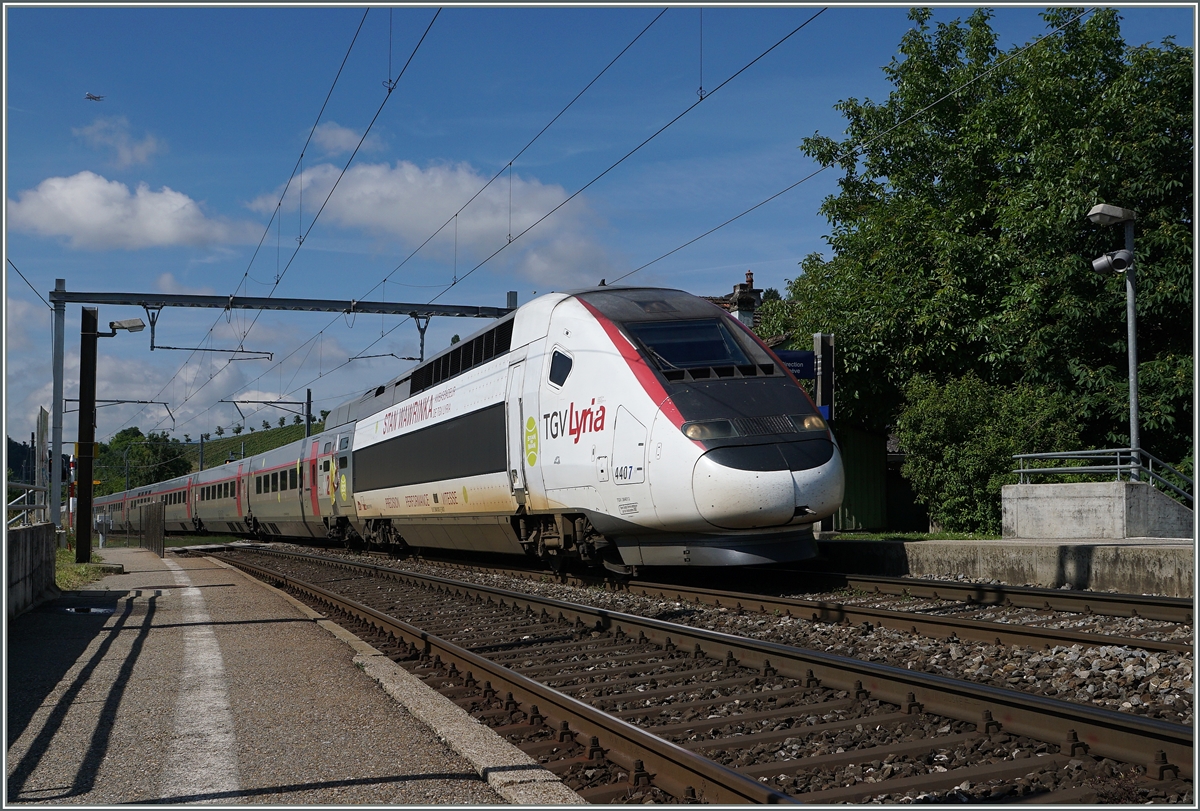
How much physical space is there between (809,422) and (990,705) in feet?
19.4

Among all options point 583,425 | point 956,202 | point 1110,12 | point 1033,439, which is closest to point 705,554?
point 583,425

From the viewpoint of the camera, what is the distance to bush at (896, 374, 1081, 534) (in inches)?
755

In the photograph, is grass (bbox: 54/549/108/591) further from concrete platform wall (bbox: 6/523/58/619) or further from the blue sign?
the blue sign

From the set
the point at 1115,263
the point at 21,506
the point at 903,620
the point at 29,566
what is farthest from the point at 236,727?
the point at 1115,263

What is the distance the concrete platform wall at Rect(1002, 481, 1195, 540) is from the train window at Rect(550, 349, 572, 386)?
7.71 metres

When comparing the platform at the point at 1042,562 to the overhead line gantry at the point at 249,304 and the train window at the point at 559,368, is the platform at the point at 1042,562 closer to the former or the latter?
the train window at the point at 559,368

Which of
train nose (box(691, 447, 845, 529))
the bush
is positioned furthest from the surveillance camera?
train nose (box(691, 447, 845, 529))

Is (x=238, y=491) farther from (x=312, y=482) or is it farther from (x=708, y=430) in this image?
(x=708, y=430)

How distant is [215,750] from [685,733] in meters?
2.45

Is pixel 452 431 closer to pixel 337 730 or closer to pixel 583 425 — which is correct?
pixel 583 425

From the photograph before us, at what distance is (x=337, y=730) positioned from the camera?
19.2 ft

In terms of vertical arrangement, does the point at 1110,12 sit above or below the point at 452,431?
above

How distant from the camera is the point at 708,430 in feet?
33.8

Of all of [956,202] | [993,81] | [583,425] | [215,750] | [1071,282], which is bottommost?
[215,750]
